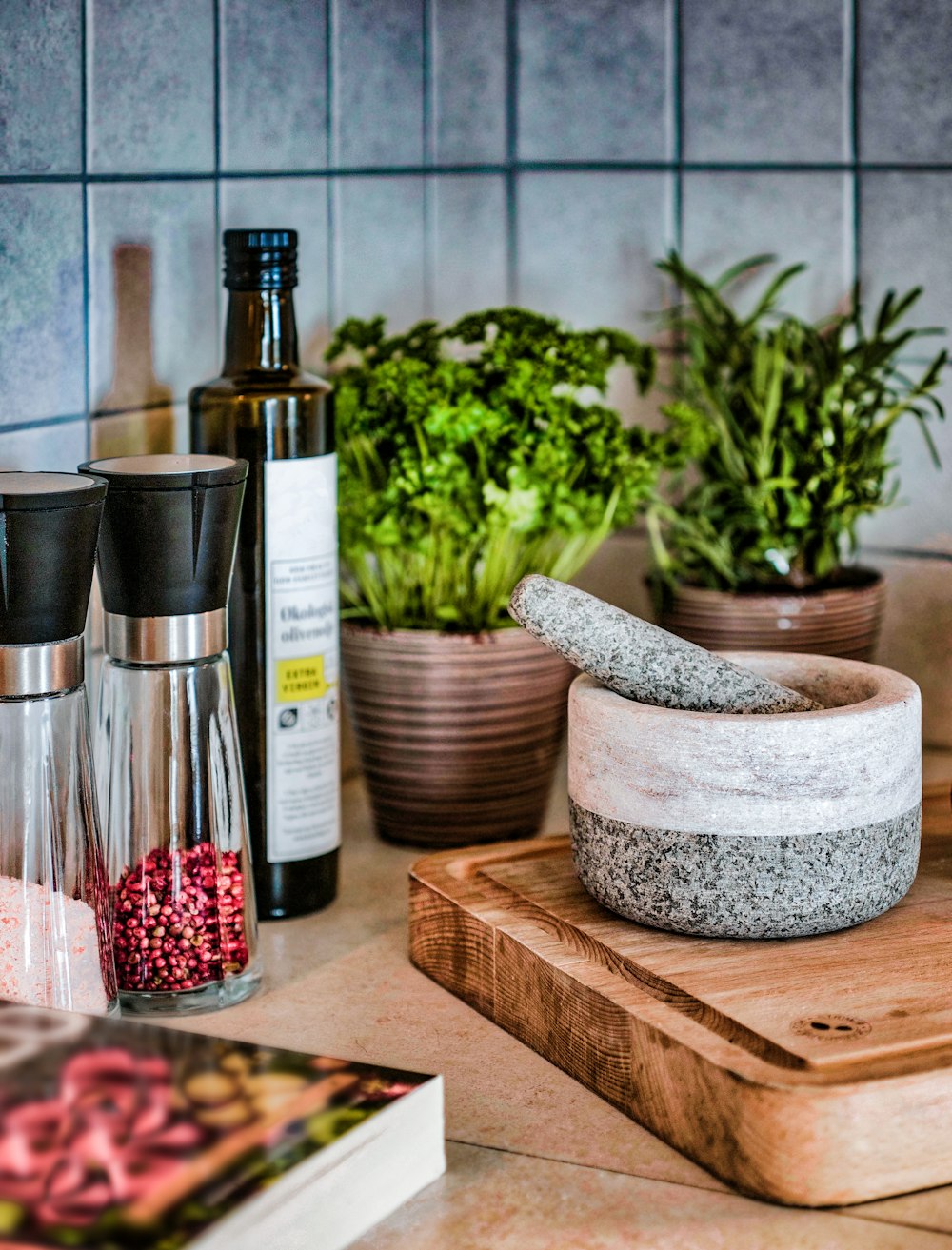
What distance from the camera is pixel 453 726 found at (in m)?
1.01

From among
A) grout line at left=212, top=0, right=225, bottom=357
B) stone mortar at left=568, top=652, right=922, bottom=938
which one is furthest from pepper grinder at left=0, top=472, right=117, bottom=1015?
grout line at left=212, top=0, right=225, bottom=357

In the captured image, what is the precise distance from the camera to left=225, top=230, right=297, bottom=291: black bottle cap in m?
0.87

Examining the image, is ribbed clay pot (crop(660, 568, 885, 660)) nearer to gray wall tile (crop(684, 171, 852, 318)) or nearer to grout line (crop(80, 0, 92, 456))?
gray wall tile (crop(684, 171, 852, 318))

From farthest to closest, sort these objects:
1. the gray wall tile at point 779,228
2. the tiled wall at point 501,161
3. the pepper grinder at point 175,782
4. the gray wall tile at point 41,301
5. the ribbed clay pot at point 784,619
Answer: the gray wall tile at point 779,228 < the ribbed clay pot at point 784,619 < the tiled wall at point 501,161 < the gray wall tile at point 41,301 < the pepper grinder at point 175,782

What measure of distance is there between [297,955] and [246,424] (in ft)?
0.98

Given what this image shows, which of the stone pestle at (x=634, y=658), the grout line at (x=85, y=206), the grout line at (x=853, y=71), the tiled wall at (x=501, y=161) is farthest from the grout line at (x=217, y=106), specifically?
the grout line at (x=853, y=71)

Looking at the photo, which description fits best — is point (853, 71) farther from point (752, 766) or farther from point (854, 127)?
point (752, 766)

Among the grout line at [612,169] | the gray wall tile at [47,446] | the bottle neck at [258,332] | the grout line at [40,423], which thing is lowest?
the gray wall tile at [47,446]

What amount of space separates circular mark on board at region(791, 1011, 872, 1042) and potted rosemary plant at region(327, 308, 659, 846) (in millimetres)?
384

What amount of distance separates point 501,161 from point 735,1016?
812mm

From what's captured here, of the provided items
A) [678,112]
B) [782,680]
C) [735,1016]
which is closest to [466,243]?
[678,112]

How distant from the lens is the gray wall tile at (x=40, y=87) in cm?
84

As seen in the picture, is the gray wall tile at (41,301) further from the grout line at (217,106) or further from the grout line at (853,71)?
the grout line at (853,71)

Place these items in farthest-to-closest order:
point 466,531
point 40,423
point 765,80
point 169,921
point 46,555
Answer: point 765,80, point 466,531, point 40,423, point 169,921, point 46,555
